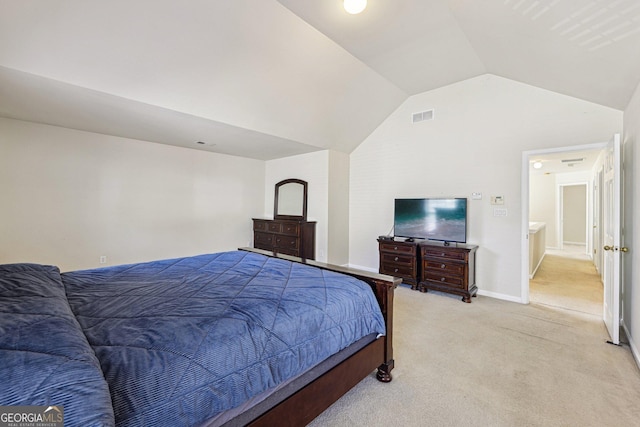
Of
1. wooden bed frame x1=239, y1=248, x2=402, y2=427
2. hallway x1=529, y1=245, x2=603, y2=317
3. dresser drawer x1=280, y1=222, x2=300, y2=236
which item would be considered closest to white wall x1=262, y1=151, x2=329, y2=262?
dresser drawer x1=280, y1=222, x2=300, y2=236

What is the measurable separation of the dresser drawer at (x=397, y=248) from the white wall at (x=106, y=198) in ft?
11.2

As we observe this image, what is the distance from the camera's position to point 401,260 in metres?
4.56

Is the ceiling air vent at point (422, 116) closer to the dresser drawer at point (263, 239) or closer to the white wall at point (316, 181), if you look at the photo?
the white wall at point (316, 181)

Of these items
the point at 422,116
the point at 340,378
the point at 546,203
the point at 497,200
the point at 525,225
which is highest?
the point at 422,116

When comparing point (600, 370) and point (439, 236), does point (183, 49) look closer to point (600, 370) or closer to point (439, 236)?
point (439, 236)

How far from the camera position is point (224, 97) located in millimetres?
3498

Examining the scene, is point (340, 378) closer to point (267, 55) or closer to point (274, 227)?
point (267, 55)

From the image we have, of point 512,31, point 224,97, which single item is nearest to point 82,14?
point 224,97

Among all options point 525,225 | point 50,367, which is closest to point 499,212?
point 525,225

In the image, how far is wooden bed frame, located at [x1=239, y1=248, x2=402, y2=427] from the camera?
4.69ft

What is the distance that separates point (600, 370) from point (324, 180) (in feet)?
14.6

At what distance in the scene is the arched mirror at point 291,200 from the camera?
5926mm

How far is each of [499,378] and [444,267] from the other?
2054mm

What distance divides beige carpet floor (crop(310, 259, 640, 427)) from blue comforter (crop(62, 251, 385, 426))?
0.48m
